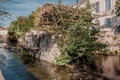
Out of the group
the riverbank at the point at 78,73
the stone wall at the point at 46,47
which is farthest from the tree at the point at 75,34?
the stone wall at the point at 46,47

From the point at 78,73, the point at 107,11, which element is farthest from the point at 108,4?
the point at 78,73

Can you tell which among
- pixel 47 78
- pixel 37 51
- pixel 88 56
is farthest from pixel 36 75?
pixel 37 51

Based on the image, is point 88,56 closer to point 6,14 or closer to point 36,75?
point 36,75

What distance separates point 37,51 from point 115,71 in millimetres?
10464

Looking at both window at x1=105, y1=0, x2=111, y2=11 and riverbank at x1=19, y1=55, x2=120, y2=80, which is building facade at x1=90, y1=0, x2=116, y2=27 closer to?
window at x1=105, y1=0, x2=111, y2=11

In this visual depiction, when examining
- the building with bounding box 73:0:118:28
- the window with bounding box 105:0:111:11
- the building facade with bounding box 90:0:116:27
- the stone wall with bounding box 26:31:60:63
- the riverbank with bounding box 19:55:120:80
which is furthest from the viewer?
the window with bounding box 105:0:111:11

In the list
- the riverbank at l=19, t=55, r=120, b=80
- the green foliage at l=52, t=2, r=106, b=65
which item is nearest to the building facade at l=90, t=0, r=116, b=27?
the green foliage at l=52, t=2, r=106, b=65

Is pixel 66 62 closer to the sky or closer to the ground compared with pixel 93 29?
closer to the ground

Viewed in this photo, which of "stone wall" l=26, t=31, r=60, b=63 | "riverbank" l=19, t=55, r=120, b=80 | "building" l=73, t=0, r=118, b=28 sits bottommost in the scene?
"riverbank" l=19, t=55, r=120, b=80

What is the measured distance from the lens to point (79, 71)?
50.1 feet

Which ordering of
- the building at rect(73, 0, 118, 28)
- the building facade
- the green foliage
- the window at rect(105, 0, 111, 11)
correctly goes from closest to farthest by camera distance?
the green foliage, the building at rect(73, 0, 118, 28), the building facade, the window at rect(105, 0, 111, 11)

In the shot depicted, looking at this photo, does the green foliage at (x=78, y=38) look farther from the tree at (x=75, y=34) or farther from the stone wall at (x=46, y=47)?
the stone wall at (x=46, y=47)

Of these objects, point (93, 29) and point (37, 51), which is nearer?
point (93, 29)

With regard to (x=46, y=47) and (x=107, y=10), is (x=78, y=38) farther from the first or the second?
(x=107, y=10)
